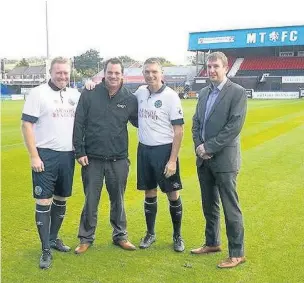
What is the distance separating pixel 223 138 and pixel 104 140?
129 centimetres

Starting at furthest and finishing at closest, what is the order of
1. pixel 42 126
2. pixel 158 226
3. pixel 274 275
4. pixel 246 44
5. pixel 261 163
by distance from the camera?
pixel 246 44
pixel 261 163
pixel 158 226
pixel 42 126
pixel 274 275

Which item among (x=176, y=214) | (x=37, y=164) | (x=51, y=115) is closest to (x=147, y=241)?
(x=176, y=214)

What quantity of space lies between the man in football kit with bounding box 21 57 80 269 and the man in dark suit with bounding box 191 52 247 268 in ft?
4.46

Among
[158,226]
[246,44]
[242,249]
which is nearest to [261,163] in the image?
[158,226]

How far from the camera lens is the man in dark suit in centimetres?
430

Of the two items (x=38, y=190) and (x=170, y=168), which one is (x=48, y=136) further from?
(x=170, y=168)

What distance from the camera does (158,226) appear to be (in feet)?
18.5

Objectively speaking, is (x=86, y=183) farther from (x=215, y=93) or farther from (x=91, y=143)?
(x=215, y=93)

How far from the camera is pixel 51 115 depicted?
14.8 ft

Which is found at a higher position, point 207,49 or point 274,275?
point 207,49

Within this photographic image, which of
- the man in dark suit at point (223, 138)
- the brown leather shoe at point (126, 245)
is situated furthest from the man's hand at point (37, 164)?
the man in dark suit at point (223, 138)

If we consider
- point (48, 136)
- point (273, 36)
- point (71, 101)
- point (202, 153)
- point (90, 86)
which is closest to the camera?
point (202, 153)

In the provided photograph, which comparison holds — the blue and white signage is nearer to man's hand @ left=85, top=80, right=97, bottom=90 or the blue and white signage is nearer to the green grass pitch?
the green grass pitch

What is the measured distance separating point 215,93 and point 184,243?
1.75 metres
